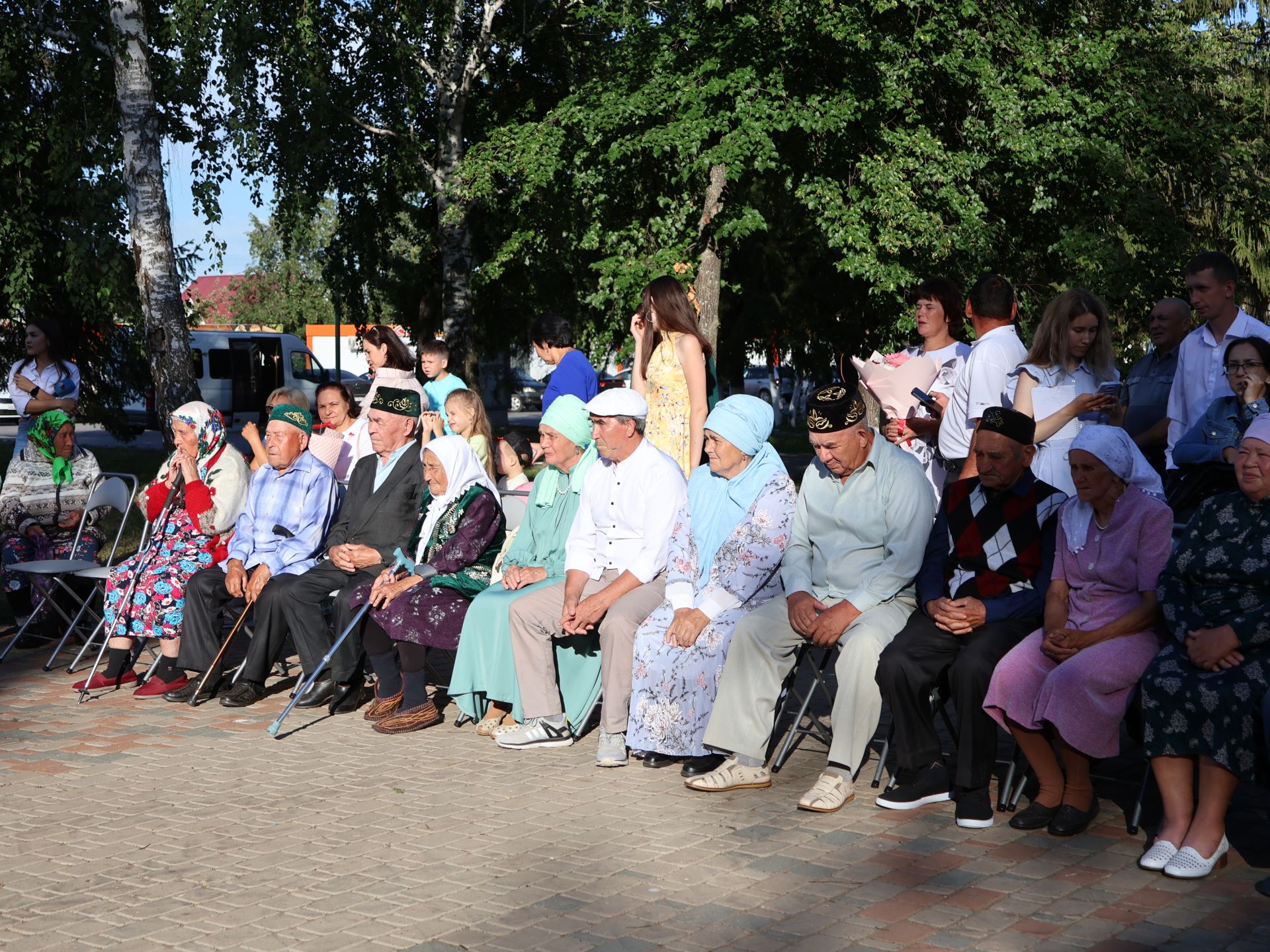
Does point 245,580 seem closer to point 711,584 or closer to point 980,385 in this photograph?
point 711,584

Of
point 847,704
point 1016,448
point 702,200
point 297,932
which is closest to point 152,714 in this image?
point 297,932

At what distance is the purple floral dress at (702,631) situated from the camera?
5.78m

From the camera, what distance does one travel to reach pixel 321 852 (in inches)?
188

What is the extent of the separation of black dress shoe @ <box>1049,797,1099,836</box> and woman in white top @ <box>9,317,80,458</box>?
7.28 meters

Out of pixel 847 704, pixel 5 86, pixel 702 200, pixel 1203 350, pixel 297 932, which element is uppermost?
pixel 5 86

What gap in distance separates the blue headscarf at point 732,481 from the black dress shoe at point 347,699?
217cm

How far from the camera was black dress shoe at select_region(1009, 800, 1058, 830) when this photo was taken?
491cm

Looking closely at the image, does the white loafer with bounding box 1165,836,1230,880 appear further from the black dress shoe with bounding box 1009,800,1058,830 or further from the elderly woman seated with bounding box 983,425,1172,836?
the black dress shoe with bounding box 1009,800,1058,830

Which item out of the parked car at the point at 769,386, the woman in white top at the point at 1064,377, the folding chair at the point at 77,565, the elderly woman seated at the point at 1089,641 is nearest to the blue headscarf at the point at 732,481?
the woman in white top at the point at 1064,377

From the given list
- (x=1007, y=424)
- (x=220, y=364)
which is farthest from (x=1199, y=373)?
(x=220, y=364)

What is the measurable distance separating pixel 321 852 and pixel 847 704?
6.94ft

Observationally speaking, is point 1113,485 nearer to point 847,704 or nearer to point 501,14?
point 847,704

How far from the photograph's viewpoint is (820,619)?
17.9 ft

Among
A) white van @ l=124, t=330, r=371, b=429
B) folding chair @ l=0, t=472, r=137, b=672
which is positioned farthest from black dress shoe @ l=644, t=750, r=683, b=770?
white van @ l=124, t=330, r=371, b=429
